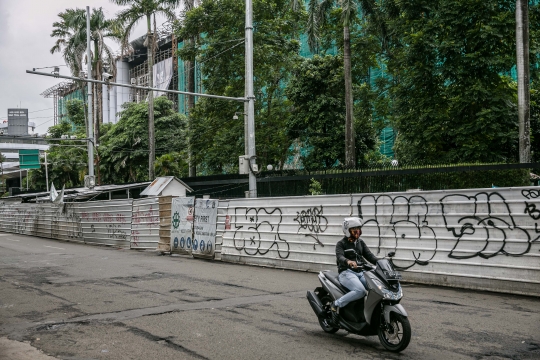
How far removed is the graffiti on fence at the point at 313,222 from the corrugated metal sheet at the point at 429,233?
0.03 meters

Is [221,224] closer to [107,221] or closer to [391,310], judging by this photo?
[107,221]

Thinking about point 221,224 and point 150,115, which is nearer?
point 221,224

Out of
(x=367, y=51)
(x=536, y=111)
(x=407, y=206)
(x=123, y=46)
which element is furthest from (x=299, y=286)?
(x=123, y=46)

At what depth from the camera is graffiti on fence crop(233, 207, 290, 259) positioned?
15.5m

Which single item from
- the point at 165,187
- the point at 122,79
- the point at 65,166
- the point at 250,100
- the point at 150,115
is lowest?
the point at 165,187

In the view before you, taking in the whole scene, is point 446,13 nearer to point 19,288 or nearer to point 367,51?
point 367,51

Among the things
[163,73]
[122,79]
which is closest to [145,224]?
[163,73]

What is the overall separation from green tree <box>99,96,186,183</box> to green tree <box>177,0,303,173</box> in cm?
1506

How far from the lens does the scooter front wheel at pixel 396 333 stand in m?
6.06

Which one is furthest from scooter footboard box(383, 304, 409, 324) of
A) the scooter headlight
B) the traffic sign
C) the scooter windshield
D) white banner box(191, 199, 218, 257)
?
the traffic sign

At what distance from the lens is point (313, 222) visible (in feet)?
47.8

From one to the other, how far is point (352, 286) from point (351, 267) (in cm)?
23

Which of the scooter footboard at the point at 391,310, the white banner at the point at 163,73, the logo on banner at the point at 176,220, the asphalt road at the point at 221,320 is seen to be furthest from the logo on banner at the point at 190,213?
the white banner at the point at 163,73

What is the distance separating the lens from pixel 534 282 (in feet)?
32.7
